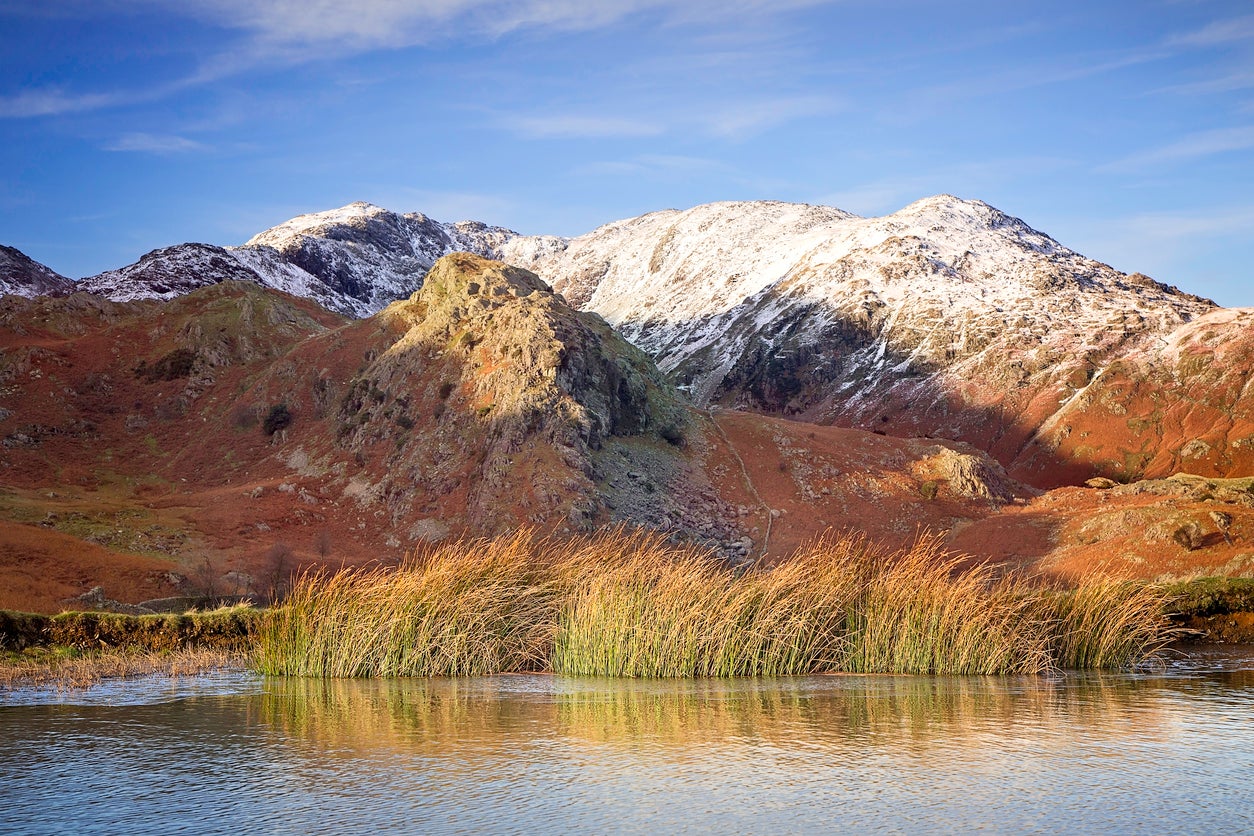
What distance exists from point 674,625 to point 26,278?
16070 centimetres

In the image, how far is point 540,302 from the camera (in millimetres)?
74500

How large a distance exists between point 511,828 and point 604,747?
3824 millimetres

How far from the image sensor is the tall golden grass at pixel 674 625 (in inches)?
848

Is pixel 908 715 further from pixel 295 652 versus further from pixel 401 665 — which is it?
pixel 295 652

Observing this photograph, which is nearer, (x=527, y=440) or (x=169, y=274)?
(x=527, y=440)

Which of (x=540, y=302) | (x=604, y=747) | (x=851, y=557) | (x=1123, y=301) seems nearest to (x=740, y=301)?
(x=1123, y=301)

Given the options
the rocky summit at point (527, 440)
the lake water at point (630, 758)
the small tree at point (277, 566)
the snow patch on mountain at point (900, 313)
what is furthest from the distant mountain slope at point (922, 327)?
the lake water at point (630, 758)

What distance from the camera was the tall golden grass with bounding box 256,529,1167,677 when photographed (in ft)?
70.6

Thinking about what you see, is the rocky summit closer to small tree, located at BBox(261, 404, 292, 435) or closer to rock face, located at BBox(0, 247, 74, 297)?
small tree, located at BBox(261, 404, 292, 435)

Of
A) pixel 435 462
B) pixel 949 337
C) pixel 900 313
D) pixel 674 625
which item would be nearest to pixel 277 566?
pixel 435 462

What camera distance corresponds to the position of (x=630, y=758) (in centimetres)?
1325

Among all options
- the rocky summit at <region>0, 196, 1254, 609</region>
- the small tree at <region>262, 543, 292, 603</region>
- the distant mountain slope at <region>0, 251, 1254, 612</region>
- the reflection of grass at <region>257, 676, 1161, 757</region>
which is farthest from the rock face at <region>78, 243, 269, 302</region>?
the reflection of grass at <region>257, 676, 1161, 757</region>

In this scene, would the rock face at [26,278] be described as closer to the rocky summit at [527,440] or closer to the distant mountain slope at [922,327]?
the rocky summit at [527,440]

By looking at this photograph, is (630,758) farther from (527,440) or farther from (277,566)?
(527,440)
